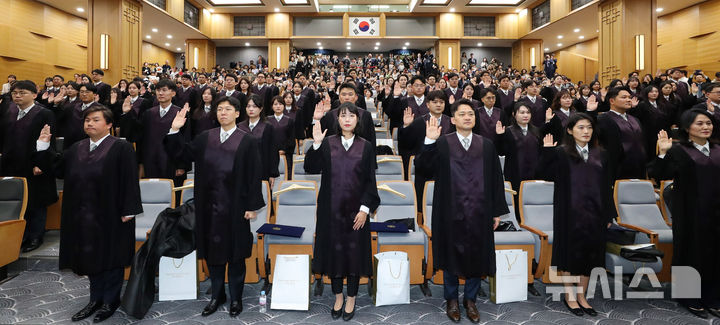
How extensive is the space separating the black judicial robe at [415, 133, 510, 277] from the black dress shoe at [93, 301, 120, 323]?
96.6 inches

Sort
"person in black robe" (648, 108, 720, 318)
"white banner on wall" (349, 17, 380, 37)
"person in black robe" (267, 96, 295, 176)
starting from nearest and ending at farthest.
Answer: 1. "person in black robe" (648, 108, 720, 318)
2. "person in black robe" (267, 96, 295, 176)
3. "white banner on wall" (349, 17, 380, 37)

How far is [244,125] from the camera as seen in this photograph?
468 cm

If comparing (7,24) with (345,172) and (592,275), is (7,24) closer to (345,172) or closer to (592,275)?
(345,172)

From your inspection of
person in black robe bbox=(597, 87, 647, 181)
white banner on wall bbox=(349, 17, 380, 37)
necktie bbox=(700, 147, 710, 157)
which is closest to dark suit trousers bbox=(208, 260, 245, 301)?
necktie bbox=(700, 147, 710, 157)

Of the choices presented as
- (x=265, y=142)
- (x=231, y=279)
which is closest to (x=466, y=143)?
(x=231, y=279)

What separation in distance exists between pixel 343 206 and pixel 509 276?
1470 millimetres

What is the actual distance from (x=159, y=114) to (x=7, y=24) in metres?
12.1

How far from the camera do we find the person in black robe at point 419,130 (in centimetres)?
405

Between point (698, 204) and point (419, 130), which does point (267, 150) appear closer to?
point (419, 130)

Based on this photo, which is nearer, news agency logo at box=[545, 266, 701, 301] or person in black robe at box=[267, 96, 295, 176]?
news agency logo at box=[545, 266, 701, 301]

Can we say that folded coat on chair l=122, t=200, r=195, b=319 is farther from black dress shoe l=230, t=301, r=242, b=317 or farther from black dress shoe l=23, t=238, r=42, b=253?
black dress shoe l=23, t=238, r=42, b=253

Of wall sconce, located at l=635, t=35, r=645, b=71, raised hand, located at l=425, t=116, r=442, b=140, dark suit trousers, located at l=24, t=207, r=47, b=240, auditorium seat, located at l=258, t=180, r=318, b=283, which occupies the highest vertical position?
wall sconce, located at l=635, t=35, r=645, b=71

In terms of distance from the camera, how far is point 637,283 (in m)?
3.40

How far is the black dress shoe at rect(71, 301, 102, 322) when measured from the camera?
9.36 feet
